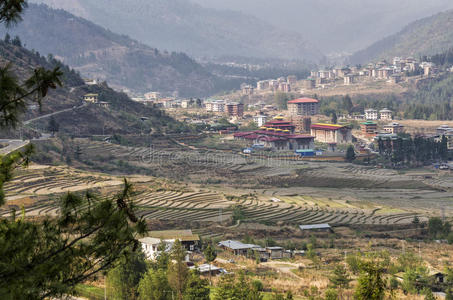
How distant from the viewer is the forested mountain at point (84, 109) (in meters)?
54.1

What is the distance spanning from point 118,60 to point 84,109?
118709 mm

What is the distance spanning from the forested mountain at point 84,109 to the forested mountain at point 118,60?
88.7m

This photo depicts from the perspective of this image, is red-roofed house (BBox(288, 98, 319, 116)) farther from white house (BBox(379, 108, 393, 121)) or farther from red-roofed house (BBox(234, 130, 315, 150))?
red-roofed house (BBox(234, 130, 315, 150))

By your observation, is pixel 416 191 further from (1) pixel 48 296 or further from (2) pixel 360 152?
(1) pixel 48 296

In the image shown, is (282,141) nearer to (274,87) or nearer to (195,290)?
(195,290)

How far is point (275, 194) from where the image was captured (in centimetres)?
3894

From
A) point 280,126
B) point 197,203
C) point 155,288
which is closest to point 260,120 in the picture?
point 280,126

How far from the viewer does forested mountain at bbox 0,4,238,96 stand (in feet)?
539

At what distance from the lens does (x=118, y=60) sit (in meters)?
173

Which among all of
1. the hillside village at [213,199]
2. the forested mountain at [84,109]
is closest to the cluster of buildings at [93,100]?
the hillside village at [213,199]

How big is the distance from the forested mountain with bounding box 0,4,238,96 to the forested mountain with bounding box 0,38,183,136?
88743 mm

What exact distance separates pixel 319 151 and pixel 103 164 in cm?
2268

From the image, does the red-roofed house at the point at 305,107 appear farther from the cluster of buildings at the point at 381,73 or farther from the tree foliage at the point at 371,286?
the tree foliage at the point at 371,286

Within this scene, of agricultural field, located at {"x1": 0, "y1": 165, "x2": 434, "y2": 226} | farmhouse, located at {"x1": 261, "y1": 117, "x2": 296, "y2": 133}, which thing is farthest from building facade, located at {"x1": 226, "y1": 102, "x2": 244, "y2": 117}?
agricultural field, located at {"x1": 0, "y1": 165, "x2": 434, "y2": 226}
